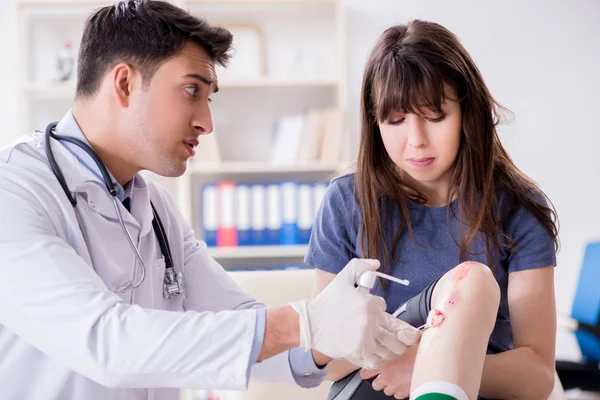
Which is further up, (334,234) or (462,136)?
(462,136)

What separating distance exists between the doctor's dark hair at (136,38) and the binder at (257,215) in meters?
1.93

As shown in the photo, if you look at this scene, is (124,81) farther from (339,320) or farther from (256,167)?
(256,167)

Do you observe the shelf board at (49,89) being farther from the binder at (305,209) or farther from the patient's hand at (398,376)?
the patient's hand at (398,376)

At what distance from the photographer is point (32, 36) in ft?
12.3

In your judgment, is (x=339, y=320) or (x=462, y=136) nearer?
(x=339, y=320)

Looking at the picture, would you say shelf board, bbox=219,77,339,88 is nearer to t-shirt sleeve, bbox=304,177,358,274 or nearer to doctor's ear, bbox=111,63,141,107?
t-shirt sleeve, bbox=304,177,358,274

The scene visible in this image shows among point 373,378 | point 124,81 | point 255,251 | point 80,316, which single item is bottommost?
point 255,251

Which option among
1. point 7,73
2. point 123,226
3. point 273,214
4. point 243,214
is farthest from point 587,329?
point 7,73

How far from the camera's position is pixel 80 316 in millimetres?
1016

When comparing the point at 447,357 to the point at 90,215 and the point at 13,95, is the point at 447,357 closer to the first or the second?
the point at 90,215

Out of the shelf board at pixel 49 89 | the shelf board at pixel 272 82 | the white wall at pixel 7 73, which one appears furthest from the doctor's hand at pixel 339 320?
the white wall at pixel 7 73

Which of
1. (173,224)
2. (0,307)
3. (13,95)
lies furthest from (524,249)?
(13,95)

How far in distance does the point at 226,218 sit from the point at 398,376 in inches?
86.2

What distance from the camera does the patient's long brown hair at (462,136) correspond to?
1452 mm
